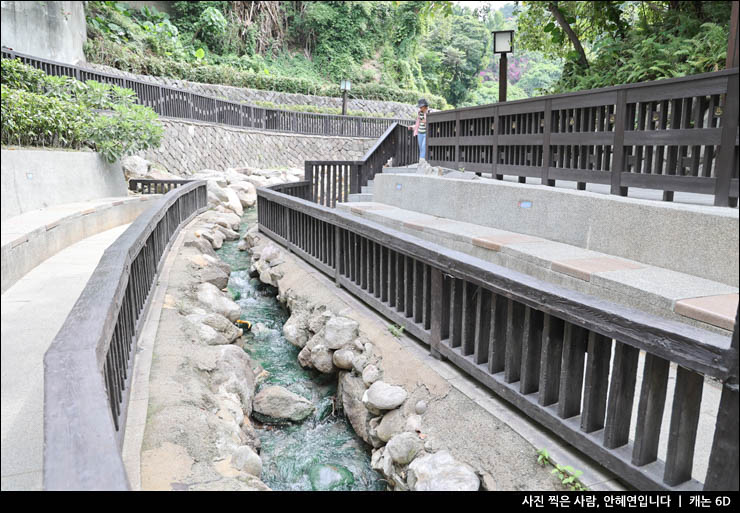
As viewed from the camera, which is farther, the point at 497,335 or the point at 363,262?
the point at 363,262

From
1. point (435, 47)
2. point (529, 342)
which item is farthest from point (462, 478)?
point (435, 47)

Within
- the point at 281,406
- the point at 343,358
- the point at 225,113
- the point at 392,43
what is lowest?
the point at 281,406

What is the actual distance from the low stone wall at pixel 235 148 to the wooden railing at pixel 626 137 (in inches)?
522

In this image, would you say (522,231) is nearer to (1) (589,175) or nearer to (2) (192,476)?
(1) (589,175)

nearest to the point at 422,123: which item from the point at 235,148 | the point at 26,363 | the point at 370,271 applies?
the point at 370,271

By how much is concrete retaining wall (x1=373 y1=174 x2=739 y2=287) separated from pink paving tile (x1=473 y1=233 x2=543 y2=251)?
183 mm

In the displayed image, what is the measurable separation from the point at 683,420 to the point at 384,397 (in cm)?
214

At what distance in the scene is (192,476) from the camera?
2.63m

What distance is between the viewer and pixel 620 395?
8.01ft

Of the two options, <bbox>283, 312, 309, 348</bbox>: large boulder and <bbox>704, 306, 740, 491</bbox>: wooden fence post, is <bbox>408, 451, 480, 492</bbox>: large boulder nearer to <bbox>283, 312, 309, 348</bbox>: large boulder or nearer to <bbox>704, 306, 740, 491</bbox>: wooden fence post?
<bbox>704, 306, 740, 491</bbox>: wooden fence post

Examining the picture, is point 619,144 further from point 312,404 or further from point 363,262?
point 312,404

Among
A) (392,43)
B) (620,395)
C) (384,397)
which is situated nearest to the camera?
(620,395)

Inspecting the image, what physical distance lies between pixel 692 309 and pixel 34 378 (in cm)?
306
